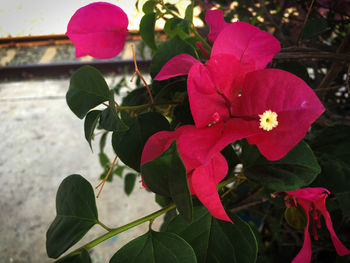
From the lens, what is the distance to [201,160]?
0.17 meters

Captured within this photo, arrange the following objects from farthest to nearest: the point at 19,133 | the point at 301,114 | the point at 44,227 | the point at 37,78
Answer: the point at 37,78, the point at 19,133, the point at 44,227, the point at 301,114

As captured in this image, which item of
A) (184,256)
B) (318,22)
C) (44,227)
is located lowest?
(44,227)

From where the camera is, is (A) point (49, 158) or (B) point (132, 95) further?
(A) point (49, 158)

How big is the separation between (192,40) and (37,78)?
2.15 meters

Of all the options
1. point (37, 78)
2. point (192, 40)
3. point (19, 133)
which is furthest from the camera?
point (37, 78)

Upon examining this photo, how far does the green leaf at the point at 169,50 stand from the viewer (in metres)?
0.28

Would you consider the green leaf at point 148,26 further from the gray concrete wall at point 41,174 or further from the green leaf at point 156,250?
the gray concrete wall at point 41,174

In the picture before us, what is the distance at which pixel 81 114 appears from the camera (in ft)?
0.78

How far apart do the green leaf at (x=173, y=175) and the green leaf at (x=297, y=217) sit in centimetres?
14

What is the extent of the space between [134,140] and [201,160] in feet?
0.25

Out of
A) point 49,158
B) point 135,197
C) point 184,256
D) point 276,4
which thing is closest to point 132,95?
point 184,256

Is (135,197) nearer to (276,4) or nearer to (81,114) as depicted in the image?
(276,4)

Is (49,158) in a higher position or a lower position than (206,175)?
lower

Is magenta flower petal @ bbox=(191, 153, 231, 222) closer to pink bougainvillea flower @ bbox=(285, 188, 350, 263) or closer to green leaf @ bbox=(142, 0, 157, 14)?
pink bougainvillea flower @ bbox=(285, 188, 350, 263)
